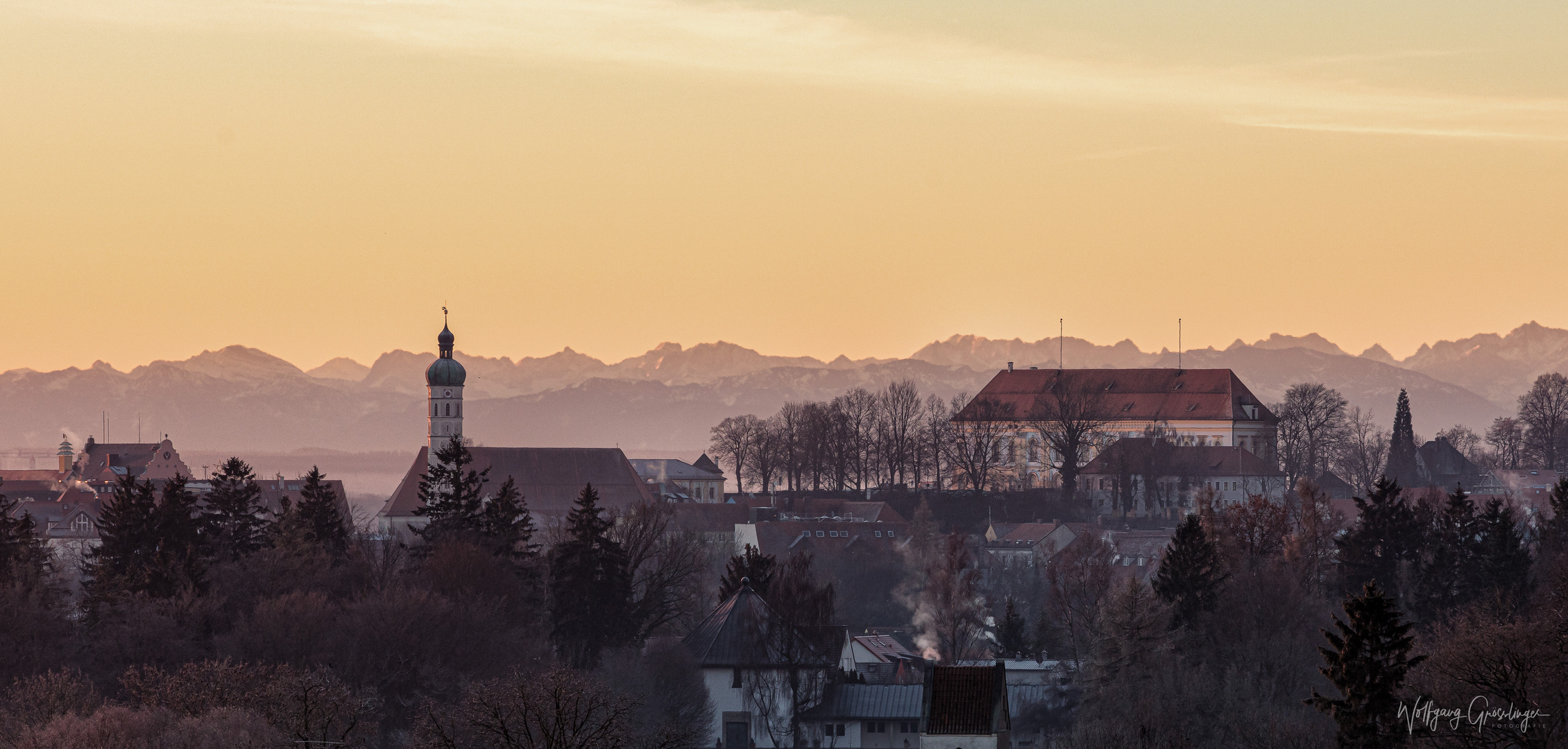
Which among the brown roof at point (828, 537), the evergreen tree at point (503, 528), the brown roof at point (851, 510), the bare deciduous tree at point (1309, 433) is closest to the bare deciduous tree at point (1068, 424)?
the brown roof at point (851, 510)

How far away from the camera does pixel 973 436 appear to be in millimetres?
159375

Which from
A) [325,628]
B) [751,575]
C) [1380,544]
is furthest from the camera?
[751,575]

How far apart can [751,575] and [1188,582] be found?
57.9ft

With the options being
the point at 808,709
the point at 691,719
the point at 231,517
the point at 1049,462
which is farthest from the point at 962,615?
the point at 1049,462

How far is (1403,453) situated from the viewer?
152375 mm

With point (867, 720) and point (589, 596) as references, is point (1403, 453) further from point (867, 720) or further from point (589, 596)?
point (589, 596)

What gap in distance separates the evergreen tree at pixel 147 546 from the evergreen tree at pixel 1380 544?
41926 millimetres

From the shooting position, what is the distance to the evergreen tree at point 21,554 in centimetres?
6512

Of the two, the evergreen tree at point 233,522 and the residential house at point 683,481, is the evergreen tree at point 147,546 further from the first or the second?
the residential house at point 683,481

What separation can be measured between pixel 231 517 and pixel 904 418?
276 feet

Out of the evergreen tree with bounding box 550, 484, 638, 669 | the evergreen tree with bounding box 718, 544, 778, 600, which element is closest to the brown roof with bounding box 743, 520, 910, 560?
the evergreen tree with bounding box 718, 544, 778, 600

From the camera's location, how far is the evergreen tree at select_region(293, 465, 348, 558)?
75438 mm

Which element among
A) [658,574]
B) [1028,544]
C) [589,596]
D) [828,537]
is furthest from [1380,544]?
[828,537]
